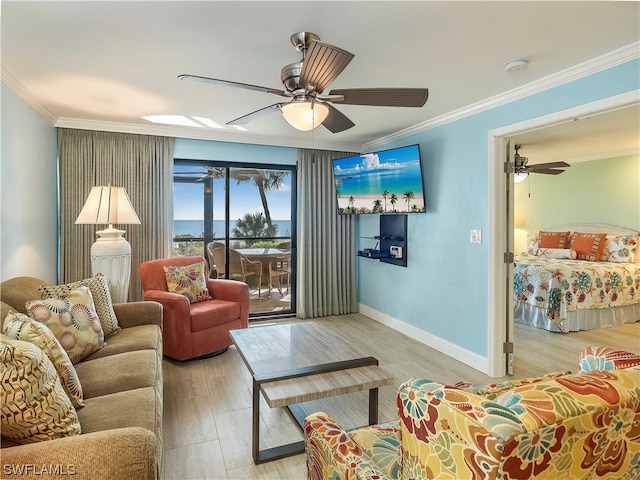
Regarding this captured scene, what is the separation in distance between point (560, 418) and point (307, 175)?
14.5 ft

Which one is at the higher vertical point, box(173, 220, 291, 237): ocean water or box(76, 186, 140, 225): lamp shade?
box(76, 186, 140, 225): lamp shade

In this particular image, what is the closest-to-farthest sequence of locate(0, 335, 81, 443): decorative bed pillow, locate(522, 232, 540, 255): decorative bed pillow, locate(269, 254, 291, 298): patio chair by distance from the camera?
locate(0, 335, 81, 443): decorative bed pillow, locate(269, 254, 291, 298): patio chair, locate(522, 232, 540, 255): decorative bed pillow

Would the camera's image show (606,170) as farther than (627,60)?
Yes

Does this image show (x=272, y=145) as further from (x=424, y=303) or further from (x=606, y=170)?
(x=606, y=170)

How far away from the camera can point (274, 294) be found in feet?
17.0

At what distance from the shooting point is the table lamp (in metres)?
3.25

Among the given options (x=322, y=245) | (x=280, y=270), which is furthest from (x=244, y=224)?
(x=322, y=245)

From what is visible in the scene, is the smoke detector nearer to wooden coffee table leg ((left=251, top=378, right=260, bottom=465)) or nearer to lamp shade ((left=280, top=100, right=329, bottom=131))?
lamp shade ((left=280, top=100, right=329, bottom=131))

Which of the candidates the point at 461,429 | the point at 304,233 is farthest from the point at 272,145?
the point at 461,429

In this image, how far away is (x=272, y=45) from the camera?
2.18 metres

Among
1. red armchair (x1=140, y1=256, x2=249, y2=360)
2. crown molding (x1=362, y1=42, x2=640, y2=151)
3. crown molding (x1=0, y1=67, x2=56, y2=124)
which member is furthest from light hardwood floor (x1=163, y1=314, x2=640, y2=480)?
crown molding (x1=0, y1=67, x2=56, y2=124)

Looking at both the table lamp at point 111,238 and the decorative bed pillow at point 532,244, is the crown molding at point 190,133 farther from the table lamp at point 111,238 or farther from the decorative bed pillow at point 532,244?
the decorative bed pillow at point 532,244

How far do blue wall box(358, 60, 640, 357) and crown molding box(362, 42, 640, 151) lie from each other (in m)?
0.04

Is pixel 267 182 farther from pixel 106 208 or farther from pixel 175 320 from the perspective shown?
pixel 175 320
